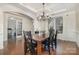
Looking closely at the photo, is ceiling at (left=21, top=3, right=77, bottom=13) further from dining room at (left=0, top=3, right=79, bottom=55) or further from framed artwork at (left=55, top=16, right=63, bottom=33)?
framed artwork at (left=55, top=16, right=63, bottom=33)

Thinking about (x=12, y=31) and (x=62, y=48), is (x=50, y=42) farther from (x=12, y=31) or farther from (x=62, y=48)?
(x=12, y=31)

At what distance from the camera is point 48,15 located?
6.42 feet

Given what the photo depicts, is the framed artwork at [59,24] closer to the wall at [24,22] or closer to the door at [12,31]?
the wall at [24,22]

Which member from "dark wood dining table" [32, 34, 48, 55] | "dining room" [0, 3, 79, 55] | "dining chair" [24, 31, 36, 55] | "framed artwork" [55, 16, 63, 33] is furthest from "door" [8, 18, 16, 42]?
"framed artwork" [55, 16, 63, 33]

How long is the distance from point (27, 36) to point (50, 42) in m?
0.41

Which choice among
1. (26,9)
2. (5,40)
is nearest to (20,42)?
(5,40)

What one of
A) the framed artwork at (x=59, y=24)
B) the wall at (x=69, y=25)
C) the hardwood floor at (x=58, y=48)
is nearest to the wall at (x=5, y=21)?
the hardwood floor at (x=58, y=48)

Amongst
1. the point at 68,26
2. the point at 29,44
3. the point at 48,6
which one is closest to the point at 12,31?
the point at 29,44

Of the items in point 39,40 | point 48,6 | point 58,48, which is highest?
point 48,6

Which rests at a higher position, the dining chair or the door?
the door

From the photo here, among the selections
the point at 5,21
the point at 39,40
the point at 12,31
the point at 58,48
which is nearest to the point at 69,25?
the point at 58,48

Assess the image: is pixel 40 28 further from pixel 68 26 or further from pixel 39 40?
pixel 68 26

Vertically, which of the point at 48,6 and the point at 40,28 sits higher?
the point at 48,6

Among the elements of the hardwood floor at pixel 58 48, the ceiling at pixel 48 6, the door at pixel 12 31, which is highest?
the ceiling at pixel 48 6
